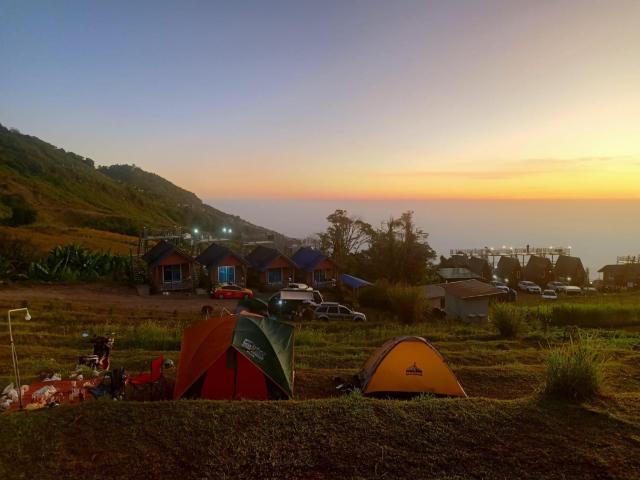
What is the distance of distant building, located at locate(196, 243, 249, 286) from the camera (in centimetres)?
3275

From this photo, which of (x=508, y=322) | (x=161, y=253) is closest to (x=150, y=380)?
(x=508, y=322)

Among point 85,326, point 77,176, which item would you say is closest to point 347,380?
point 85,326

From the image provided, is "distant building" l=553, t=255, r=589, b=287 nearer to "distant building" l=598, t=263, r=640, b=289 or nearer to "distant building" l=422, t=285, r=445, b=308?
"distant building" l=598, t=263, r=640, b=289

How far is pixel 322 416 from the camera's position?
6762mm

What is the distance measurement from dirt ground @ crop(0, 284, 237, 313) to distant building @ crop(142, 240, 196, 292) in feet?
3.17

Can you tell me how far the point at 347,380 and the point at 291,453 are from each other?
466 centimetres

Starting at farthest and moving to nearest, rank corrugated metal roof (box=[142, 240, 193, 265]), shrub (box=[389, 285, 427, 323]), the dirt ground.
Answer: corrugated metal roof (box=[142, 240, 193, 265]), shrub (box=[389, 285, 427, 323]), the dirt ground

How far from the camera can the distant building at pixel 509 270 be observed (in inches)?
2406

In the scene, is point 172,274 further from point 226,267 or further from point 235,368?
point 235,368

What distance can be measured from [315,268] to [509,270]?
37.9m

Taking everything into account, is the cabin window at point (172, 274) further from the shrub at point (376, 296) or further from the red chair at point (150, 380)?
the red chair at point (150, 380)

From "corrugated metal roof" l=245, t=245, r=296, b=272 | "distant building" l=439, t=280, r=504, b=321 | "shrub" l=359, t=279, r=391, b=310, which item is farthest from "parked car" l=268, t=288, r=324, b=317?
"distant building" l=439, t=280, r=504, b=321

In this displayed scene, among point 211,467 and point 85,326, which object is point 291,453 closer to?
point 211,467

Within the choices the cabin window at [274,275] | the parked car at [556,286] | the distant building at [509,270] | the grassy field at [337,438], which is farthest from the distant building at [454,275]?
the grassy field at [337,438]
